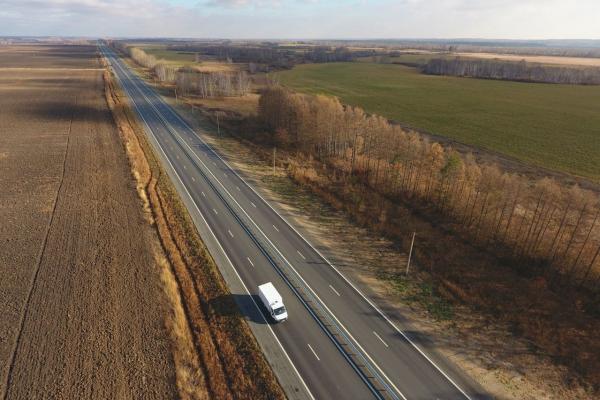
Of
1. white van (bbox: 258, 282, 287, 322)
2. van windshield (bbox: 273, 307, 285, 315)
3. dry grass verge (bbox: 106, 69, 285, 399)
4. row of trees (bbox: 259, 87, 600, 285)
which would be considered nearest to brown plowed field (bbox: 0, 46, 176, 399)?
dry grass verge (bbox: 106, 69, 285, 399)

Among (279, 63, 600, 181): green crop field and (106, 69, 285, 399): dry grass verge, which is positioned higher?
(279, 63, 600, 181): green crop field

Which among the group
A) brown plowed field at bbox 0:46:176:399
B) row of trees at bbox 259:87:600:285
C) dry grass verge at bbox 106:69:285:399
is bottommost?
dry grass verge at bbox 106:69:285:399

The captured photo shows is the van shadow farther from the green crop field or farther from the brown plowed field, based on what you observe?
the green crop field

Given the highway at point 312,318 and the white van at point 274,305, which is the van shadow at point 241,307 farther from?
the white van at point 274,305

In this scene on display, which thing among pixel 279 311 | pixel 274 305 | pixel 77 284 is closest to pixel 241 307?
pixel 274 305

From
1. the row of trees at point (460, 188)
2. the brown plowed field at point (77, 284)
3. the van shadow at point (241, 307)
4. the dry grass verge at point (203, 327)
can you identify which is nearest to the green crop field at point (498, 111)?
the row of trees at point (460, 188)

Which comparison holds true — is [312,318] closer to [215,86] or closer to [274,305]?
[274,305]
